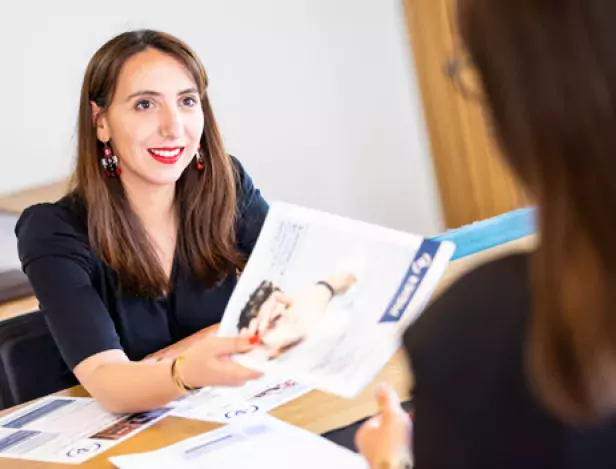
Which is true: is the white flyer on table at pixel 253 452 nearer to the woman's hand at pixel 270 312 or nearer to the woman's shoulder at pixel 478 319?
the woman's hand at pixel 270 312

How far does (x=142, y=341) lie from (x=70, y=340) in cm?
25

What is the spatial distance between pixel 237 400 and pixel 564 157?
0.84 metres

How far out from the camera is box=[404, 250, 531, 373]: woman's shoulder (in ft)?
1.86

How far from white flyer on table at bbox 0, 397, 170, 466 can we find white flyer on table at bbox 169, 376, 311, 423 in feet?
0.15

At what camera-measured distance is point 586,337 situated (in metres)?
0.53

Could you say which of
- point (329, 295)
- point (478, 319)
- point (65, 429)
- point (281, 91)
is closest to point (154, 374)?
point (65, 429)

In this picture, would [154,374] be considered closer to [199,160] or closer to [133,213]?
[133,213]

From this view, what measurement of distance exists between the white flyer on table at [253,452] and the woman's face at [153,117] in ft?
2.41

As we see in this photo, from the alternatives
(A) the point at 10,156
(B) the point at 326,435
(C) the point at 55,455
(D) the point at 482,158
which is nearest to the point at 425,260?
(B) the point at 326,435

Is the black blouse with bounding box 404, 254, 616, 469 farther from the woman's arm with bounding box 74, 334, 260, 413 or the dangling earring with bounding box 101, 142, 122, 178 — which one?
the dangling earring with bounding box 101, 142, 122, 178

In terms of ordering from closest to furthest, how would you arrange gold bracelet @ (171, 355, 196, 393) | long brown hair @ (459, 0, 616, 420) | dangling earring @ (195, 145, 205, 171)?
1. long brown hair @ (459, 0, 616, 420)
2. gold bracelet @ (171, 355, 196, 393)
3. dangling earring @ (195, 145, 205, 171)

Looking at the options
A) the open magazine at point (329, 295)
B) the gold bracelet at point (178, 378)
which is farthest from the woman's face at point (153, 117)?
the open magazine at point (329, 295)

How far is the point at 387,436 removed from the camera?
33.5 inches

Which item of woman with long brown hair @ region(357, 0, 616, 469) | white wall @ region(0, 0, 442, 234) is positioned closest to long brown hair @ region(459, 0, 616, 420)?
woman with long brown hair @ region(357, 0, 616, 469)
